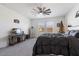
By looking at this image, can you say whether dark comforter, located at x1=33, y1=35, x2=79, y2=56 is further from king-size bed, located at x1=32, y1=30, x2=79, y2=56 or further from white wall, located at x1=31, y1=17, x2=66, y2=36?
white wall, located at x1=31, y1=17, x2=66, y2=36

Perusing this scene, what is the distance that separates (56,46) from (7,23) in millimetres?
2746

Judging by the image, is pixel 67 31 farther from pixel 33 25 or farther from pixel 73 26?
pixel 33 25

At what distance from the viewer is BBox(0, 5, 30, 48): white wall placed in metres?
4.54

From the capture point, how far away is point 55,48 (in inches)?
128

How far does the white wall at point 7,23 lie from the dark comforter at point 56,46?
1.39 meters

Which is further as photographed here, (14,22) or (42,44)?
(14,22)

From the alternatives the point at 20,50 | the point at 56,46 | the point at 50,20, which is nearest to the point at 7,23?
the point at 20,50

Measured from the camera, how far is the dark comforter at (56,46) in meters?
3.07

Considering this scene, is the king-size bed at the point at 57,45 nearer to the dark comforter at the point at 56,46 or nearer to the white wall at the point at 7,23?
the dark comforter at the point at 56,46

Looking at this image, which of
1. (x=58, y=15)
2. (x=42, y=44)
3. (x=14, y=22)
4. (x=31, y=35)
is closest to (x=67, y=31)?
(x=58, y=15)

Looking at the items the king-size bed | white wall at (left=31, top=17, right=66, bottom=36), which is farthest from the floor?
white wall at (left=31, top=17, right=66, bottom=36)

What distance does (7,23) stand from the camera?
491cm

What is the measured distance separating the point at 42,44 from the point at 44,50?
202mm

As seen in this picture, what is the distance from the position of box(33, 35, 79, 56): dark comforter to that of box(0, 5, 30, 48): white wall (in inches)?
54.7
